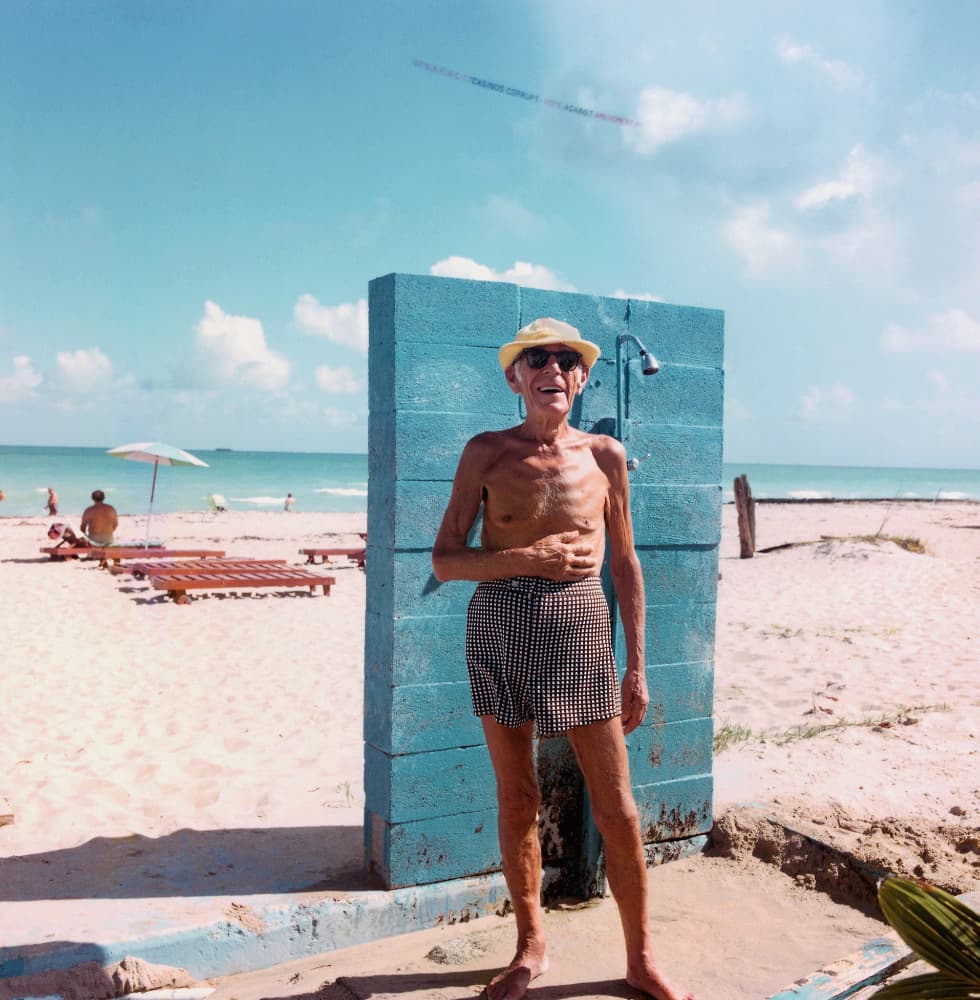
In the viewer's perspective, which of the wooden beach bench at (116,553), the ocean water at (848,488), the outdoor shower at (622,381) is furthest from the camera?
the ocean water at (848,488)

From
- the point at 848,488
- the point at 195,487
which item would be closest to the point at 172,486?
the point at 195,487

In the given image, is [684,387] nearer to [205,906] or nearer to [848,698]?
[205,906]

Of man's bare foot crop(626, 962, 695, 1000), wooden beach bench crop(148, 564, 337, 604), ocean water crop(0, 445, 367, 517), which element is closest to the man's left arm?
man's bare foot crop(626, 962, 695, 1000)

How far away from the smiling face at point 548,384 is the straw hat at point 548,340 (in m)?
0.03

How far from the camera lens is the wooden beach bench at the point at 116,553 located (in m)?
15.1

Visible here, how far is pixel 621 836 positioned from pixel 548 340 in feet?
5.04

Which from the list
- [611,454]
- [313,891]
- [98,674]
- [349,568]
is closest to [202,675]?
[98,674]

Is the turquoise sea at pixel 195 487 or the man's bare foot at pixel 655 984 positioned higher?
the turquoise sea at pixel 195 487

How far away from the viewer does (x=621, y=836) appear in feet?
9.58

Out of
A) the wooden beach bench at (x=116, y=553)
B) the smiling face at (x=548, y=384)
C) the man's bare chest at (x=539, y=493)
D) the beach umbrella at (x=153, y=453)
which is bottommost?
the wooden beach bench at (x=116, y=553)

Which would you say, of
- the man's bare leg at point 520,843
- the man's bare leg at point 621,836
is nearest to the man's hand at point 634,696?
the man's bare leg at point 621,836

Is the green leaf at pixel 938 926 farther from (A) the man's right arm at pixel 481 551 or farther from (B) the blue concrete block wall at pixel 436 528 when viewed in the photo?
(B) the blue concrete block wall at pixel 436 528

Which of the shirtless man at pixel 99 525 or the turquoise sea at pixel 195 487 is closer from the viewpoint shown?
the shirtless man at pixel 99 525

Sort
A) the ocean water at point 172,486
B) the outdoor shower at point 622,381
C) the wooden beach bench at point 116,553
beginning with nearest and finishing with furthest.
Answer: the outdoor shower at point 622,381
the wooden beach bench at point 116,553
the ocean water at point 172,486
